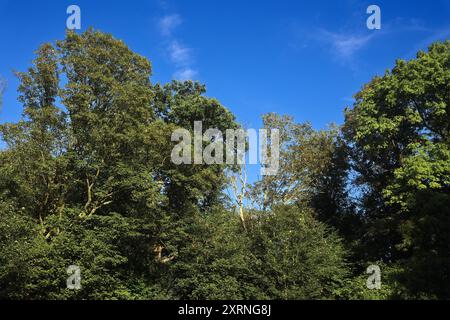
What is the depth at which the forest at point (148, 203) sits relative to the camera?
20312mm

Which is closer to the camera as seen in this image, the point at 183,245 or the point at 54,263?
the point at 54,263

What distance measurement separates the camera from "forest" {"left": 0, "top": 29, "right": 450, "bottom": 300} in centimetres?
2031

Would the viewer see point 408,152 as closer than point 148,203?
No

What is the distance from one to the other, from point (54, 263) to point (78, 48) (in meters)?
11.2

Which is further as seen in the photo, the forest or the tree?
the forest

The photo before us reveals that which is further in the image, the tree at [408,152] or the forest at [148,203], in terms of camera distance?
the forest at [148,203]

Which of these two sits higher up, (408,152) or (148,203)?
(408,152)

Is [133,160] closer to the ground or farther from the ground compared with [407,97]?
closer to the ground

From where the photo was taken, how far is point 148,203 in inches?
923

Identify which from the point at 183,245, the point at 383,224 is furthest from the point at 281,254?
the point at 383,224

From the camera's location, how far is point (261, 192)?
3194 cm
